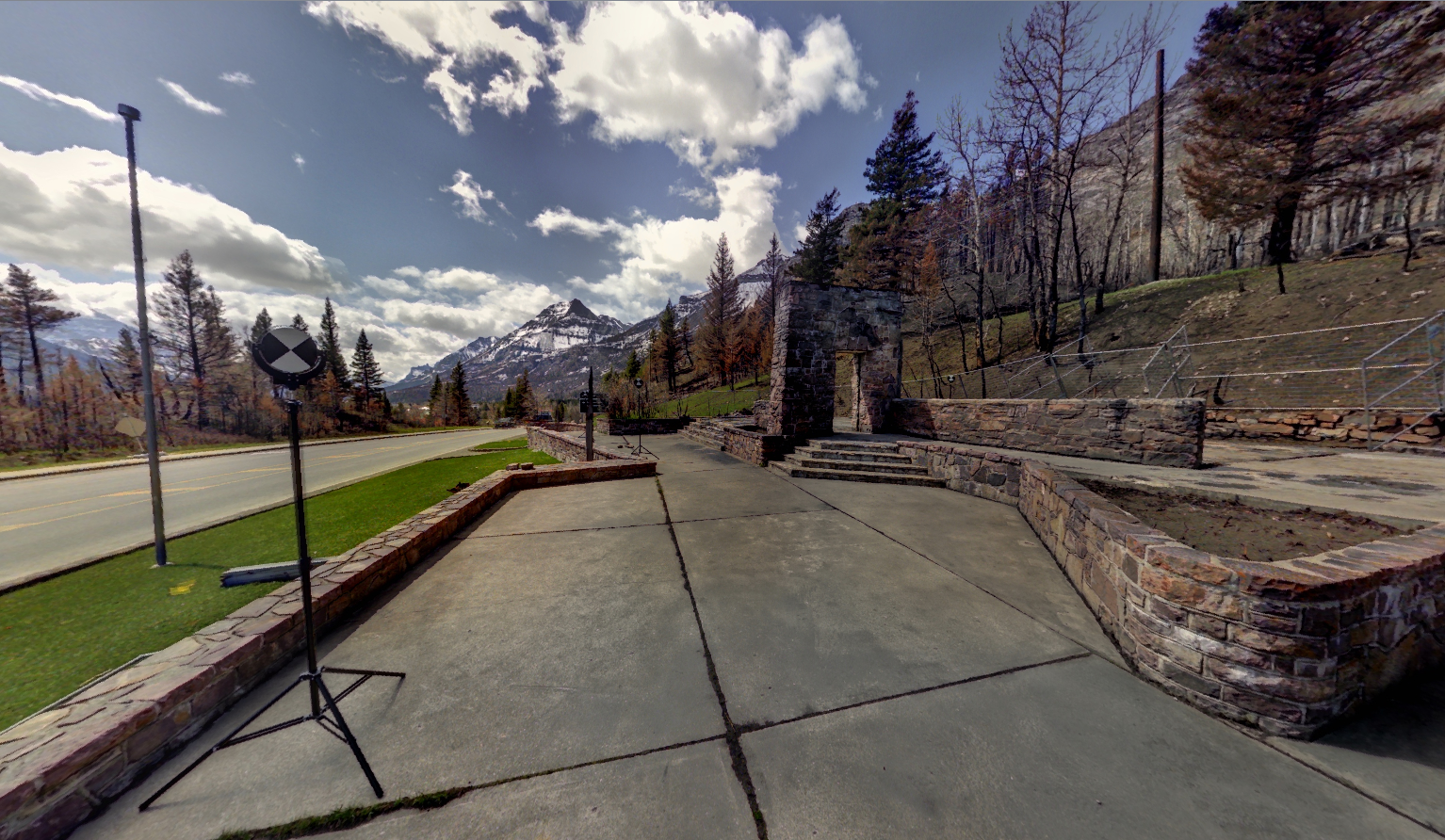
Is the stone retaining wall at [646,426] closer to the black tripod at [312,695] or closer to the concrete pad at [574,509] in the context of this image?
the concrete pad at [574,509]

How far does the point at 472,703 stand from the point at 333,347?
59.5 metres

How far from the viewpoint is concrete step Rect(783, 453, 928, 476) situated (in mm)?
7371

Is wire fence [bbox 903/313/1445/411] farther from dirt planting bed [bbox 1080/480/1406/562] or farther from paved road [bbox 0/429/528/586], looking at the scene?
paved road [bbox 0/429/528/586]

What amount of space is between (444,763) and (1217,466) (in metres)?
9.53

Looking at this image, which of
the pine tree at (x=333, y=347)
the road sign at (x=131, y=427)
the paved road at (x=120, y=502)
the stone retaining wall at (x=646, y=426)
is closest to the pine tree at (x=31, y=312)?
the pine tree at (x=333, y=347)

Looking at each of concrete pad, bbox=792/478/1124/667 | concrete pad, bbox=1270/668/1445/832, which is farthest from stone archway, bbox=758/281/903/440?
concrete pad, bbox=1270/668/1445/832

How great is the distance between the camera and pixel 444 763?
195 centimetres

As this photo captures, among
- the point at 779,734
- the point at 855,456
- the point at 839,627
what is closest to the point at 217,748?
the point at 779,734

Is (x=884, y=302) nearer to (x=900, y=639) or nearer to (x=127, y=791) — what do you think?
(x=900, y=639)

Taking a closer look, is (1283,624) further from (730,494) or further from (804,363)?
(804,363)

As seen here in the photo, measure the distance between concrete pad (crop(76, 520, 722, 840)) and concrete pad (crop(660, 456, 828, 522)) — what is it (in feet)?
6.81

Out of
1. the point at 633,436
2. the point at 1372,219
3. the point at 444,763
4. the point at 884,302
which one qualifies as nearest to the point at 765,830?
the point at 444,763

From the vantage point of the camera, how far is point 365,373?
161 ft

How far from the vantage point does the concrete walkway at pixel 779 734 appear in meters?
1.71
